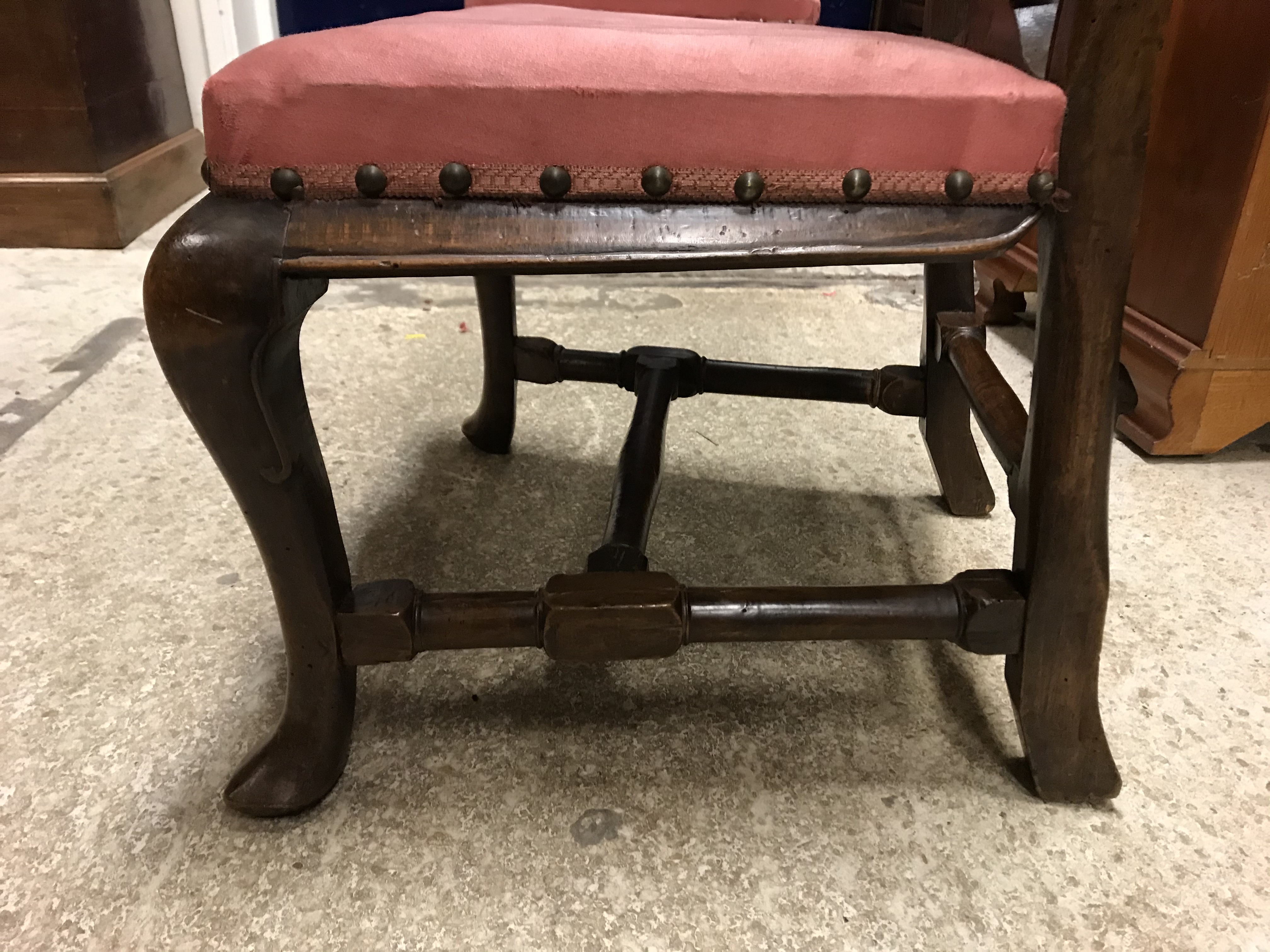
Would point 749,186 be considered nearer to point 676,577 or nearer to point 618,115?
point 618,115

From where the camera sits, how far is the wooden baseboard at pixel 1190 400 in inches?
43.9

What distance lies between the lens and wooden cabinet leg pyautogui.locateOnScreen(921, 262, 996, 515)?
0.96m

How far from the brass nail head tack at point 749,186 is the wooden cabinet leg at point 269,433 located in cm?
25

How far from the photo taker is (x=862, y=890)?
57cm

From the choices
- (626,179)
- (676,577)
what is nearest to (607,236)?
(626,179)

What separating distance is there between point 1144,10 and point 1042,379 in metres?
0.21

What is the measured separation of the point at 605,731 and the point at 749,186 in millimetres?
442

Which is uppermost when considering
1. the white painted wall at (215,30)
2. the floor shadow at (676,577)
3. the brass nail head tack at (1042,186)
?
the brass nail head tack at (1042,186)

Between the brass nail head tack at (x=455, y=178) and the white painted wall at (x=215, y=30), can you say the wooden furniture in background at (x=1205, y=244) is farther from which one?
the white painted wall at (x=215, y=30)

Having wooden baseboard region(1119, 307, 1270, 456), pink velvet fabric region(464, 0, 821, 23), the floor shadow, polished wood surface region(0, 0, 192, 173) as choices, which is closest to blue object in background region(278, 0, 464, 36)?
polished wood surface region(0, 0, 192, 173)

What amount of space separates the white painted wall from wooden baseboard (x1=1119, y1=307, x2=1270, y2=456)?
2225mm

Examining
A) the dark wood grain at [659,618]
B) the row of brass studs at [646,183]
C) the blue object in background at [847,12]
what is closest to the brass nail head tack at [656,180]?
the row of brass studs at [646,183]

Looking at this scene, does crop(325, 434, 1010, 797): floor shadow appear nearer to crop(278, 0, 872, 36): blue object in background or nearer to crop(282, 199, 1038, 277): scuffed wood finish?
crop(282, 199, 1038, 277): scuffed wood finish

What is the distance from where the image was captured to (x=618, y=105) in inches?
18.0
